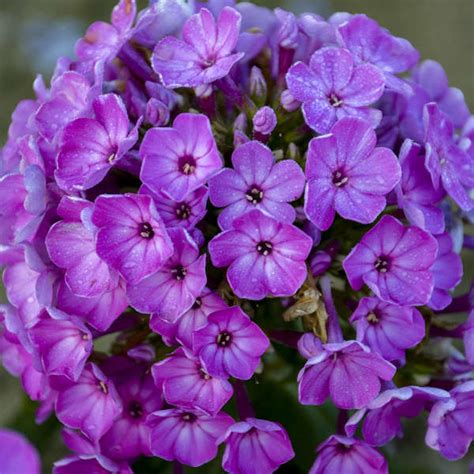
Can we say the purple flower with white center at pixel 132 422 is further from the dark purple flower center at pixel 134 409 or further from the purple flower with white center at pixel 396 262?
the purple flower with white center at pixel 396 262

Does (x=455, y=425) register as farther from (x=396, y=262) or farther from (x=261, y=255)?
(x=261, y=255)

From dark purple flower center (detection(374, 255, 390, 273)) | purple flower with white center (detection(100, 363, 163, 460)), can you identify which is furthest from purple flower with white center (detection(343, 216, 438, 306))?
purple flower with white center (detection(100, 363, 163, 460))

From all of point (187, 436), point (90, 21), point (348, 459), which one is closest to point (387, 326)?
point (348, 459)

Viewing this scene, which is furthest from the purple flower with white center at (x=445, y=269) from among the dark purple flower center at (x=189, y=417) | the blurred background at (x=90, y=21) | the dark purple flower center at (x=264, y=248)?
the blurred background at (x=90, y=21)

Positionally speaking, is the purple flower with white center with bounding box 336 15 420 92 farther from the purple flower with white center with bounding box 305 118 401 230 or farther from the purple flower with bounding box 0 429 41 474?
Result: the purple flower with bounding box 0 429 41 474

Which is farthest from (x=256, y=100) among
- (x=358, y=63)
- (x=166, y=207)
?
(x=166, y=207)

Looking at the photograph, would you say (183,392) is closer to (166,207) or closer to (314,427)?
(166,207)
